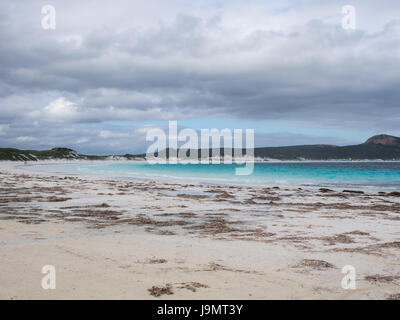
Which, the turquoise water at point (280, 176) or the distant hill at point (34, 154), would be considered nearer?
the turquoise water at point (280, 176)

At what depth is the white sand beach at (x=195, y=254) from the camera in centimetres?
602

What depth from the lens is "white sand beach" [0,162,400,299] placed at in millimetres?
6023

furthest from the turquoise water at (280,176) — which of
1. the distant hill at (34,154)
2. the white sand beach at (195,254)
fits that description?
the distant hill at (34,154)

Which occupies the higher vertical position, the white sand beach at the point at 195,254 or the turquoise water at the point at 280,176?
the white sand beach at the point at 195,254

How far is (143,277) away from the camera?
6.58m

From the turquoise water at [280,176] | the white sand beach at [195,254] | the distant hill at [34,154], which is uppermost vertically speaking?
the distant hill at [34,154]

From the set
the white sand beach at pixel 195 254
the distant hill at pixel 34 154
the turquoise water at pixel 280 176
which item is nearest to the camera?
the white sand beach at pixel 195 254

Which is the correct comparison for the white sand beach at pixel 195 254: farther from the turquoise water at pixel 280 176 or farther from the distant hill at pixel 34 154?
the distant hill at pixel 34 154

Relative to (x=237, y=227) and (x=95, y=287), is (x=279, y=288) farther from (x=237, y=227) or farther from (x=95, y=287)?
(x=237, y=227)

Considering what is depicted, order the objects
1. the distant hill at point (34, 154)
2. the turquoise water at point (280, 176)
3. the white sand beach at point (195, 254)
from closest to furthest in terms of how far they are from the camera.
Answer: the white sand beach at point (195, 254) → the turquoise water at point (280, 176) → the distant hill at point (34, 154)

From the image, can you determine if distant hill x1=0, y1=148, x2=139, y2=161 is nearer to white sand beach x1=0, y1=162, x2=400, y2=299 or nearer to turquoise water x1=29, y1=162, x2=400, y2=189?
turquoise water x1=29, y1=162, x2=400, y2=189

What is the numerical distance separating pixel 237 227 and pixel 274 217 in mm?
3220

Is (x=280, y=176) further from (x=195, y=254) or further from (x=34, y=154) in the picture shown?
(x=34, y=154)

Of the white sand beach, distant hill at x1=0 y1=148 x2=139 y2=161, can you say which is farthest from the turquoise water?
distant hill at x1=0 y1=148 x2=139 y2=161
